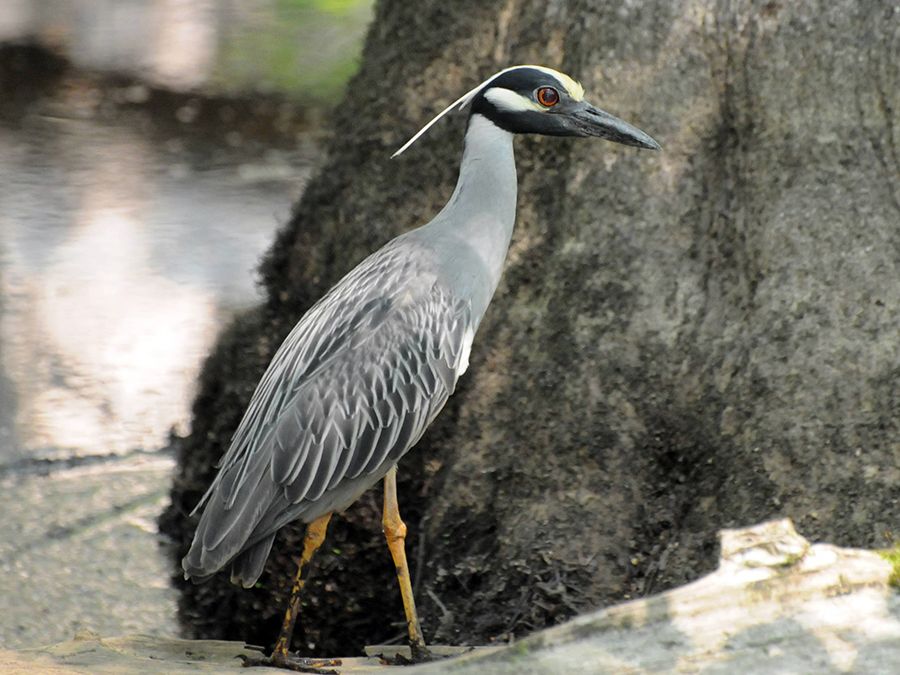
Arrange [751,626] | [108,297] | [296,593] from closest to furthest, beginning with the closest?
[751,626]
[296,593]
[108,297]

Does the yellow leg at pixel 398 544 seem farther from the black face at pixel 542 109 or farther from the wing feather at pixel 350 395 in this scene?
the black face at pixel 542 109

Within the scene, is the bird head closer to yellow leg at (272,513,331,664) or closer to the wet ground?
yellow leg at (272,513,331,664)

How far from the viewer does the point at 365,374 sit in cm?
360

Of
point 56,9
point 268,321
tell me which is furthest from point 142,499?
point 56,9

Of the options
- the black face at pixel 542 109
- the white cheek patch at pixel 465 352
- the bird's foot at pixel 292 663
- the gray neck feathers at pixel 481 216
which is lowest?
the bird's foot at pixel 292 663

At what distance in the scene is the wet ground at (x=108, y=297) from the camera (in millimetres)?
5355

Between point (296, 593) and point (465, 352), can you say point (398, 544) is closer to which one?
point (296, 593)

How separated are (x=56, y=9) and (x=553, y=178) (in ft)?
43.9

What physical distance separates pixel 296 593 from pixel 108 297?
4.83 m

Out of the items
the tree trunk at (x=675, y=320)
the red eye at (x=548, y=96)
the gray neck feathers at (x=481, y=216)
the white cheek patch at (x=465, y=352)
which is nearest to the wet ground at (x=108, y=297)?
the tree trunk at (x=675, y=320)

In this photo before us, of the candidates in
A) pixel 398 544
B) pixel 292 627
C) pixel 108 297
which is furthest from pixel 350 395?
pixel 108 297

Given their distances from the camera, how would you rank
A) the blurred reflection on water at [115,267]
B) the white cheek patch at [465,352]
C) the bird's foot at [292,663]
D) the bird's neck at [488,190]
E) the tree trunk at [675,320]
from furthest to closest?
the blurred reflection on water at [115,267] → the bird's neck at [488,190] → the white cheek patch at [465,352] → the tree trunk at [675,320] → the bird's foot at [292,663]

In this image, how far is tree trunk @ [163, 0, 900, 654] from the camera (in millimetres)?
3561

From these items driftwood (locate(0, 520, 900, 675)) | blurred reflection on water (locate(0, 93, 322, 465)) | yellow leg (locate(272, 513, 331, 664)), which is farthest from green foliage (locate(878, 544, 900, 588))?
blurred reflection on water (locate(0, 93, 322, 465))
